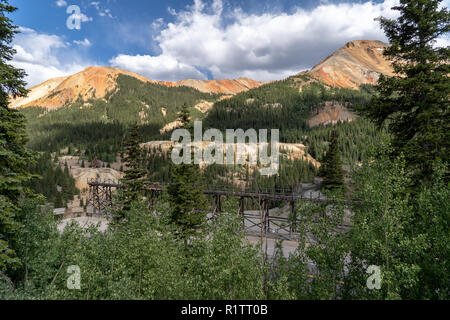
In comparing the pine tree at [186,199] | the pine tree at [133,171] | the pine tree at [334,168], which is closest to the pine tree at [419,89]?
the pine tree at [186,199]

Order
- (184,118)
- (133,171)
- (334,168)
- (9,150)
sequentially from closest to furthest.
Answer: (9,150)
(184,118)
(133,171)
(334,168)

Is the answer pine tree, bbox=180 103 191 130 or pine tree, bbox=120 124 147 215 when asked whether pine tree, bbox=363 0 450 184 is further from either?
pine tree, bbox=120 124 147 215

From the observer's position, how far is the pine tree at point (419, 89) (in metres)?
11.9

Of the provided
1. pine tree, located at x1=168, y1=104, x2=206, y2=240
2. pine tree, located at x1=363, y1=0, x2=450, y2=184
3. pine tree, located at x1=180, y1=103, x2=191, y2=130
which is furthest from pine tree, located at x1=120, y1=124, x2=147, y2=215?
pine tree, located at x1=363, y1=0, x2=450, y2=184

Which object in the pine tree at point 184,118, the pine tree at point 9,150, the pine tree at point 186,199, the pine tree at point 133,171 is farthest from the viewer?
the pine tree at point 133,171

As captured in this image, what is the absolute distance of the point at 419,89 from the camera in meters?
12.4

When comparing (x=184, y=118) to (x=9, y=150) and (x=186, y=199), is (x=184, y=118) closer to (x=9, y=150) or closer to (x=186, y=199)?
(x=186, y=199)

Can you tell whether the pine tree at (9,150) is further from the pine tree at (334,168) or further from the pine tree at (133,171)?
the pine tree at (334,168)

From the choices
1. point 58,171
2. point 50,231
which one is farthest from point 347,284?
point 58,171

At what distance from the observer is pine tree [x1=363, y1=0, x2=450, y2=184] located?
1191cm

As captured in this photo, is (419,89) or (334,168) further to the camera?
(334,168)

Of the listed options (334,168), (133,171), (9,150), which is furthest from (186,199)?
(334,168)

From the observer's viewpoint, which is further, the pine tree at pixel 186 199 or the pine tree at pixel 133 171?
the pine tree at pixel 133 171
